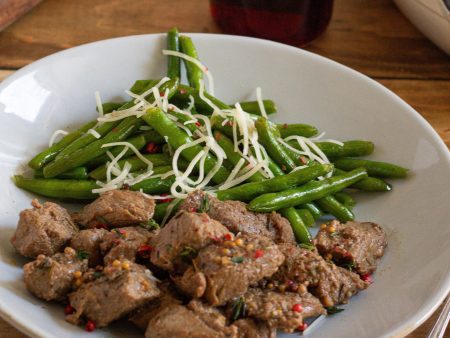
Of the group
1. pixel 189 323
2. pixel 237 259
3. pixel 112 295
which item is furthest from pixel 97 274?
pixel 237 259

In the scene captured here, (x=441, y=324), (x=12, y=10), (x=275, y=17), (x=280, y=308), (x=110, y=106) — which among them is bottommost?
(x=441, y=324)

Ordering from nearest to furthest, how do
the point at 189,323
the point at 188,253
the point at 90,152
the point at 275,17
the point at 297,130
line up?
the point at 189,323
the point at 188,253
the point at 90,152
the point at 297,130
the point at 275,17

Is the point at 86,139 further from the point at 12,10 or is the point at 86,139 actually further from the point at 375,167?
the point at 12,10

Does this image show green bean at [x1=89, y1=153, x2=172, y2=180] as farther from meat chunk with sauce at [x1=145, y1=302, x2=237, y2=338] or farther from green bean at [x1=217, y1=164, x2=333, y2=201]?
meat chunk with sauce at [x1=145, y1=302, x2=237, y2=338]

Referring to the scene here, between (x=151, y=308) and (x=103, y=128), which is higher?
(x=103, y=128)

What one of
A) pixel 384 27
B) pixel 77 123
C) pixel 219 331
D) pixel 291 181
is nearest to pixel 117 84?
pixel 77 123

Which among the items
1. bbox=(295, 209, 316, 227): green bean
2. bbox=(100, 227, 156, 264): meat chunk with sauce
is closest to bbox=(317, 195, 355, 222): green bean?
bbox=(295, 209, 316, 227): green bean
